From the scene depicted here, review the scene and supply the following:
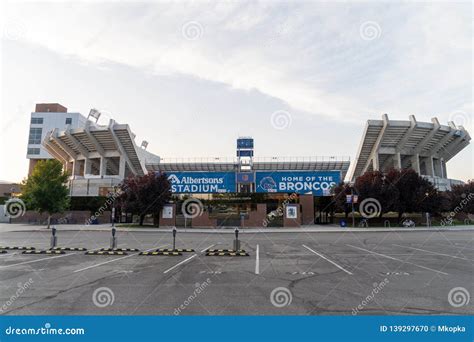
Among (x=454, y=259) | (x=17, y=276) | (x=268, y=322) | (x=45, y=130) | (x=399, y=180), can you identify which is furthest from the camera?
(x=45, y=130)

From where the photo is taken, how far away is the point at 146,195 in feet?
119

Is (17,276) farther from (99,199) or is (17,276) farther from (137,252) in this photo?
(99,199)

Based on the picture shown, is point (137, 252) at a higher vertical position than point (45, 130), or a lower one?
lower

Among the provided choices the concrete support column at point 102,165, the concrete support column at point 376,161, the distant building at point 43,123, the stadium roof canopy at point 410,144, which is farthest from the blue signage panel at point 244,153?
the distant building at point 43,123

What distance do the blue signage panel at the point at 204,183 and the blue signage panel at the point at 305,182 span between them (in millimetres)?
5384

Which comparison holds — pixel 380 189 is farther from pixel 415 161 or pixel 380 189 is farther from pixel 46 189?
pixel 46 189

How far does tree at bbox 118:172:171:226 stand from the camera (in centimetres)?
3631

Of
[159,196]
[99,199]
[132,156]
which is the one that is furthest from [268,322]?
[132,156]

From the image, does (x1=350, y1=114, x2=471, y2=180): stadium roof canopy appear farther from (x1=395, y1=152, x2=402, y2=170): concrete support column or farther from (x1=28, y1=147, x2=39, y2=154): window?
(x1=28, y1=147, x2=39, y2=154): window

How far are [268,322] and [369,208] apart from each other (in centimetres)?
4106

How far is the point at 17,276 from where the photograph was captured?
28.0 ft

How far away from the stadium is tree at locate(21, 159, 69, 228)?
43.1 feet

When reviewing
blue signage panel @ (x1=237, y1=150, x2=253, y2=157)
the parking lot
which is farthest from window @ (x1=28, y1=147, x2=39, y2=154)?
the parking lot

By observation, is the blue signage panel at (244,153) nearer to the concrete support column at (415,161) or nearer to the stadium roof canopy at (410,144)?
the stadium roof canopy at (410,144)
